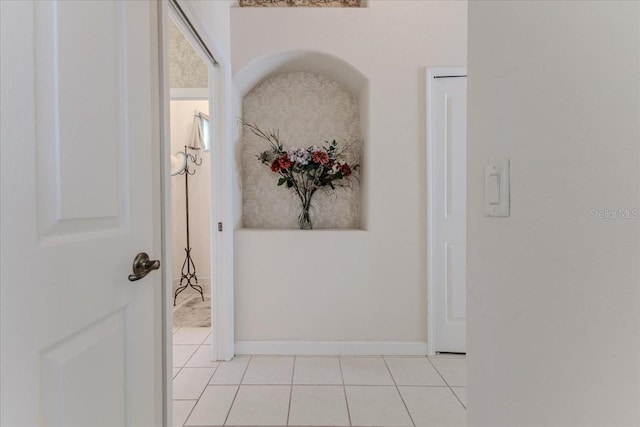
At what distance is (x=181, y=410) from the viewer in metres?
1.75

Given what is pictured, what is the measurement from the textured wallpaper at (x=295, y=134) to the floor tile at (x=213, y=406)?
1.25m

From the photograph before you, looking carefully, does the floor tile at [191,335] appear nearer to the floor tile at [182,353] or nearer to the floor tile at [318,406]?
the floor tile at [182,353]

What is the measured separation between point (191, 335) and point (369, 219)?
5.97 feet

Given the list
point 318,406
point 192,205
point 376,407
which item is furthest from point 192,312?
point 376,407

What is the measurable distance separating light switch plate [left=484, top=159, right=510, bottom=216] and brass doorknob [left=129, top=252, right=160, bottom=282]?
0.96 meters

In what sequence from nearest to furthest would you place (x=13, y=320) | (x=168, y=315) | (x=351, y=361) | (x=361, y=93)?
(x=13, y=320) < (x=168, y=315) < (x=351, y=361) < (x=361, y=93)

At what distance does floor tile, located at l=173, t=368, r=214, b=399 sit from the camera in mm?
1906

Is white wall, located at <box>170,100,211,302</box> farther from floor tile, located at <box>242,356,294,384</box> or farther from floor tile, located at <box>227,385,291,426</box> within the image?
floor tile, located at <box>227,385,291,426</box>

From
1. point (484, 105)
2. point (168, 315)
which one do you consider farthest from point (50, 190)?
point (484, 105)

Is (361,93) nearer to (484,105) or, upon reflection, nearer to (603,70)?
(484,105)

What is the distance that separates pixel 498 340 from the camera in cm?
72

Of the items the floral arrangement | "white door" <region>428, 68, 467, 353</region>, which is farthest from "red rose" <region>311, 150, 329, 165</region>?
"white door" <region>428, 68, 467, 353</region>

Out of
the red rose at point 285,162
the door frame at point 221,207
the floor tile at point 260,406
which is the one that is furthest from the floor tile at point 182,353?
the red rose at point 285,162

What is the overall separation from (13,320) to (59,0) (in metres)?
0.66
